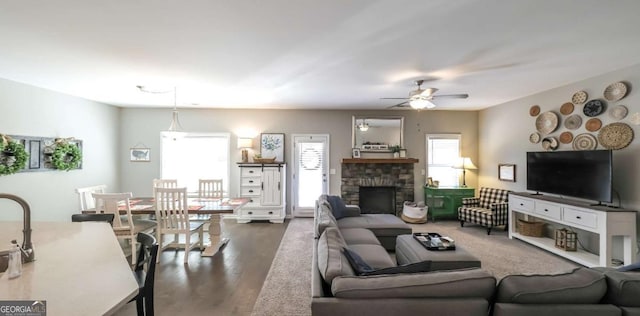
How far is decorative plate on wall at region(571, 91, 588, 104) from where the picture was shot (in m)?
3.96

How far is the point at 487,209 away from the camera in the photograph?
5355 millimetres

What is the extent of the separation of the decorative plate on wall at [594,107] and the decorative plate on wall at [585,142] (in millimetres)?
310

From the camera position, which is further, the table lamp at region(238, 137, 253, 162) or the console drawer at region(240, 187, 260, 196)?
the table lamp at region(238, 137, 253, 162)

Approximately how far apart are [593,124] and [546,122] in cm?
75

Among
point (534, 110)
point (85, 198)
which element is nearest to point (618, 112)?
point (534, 110)

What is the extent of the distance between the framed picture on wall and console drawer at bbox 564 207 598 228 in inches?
201

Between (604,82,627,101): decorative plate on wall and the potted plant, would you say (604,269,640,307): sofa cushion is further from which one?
the potted plant

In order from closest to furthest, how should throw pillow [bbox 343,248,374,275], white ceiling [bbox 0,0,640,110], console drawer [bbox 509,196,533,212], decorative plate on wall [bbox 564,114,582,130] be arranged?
throw pillow [bbox 343,248,374,275]
white ceiling [bbox 0,0,640,110]
decorative plate on wall [bbox 564,114,582,130]
console drawer [bbox 509,196,533,212]

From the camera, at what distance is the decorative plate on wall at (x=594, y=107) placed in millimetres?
3723

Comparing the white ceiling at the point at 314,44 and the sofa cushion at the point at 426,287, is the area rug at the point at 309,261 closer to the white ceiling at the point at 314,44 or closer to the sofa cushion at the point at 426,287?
the sofa cushion at the point at 426,287

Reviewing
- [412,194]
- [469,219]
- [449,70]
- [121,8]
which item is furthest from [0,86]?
[469,219]

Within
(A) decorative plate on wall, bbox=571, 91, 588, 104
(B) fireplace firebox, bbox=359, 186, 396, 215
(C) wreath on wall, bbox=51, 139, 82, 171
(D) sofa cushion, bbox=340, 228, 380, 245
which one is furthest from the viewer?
(B) fireplace firebox, bbox=359, 186, 396, 215

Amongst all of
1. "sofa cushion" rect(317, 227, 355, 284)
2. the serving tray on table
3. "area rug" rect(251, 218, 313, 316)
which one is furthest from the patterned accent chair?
"sofa cushion" rect(317, 227, 355, 284)

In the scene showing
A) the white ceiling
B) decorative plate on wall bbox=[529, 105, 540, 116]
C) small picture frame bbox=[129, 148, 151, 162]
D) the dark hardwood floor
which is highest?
the white ceiling
